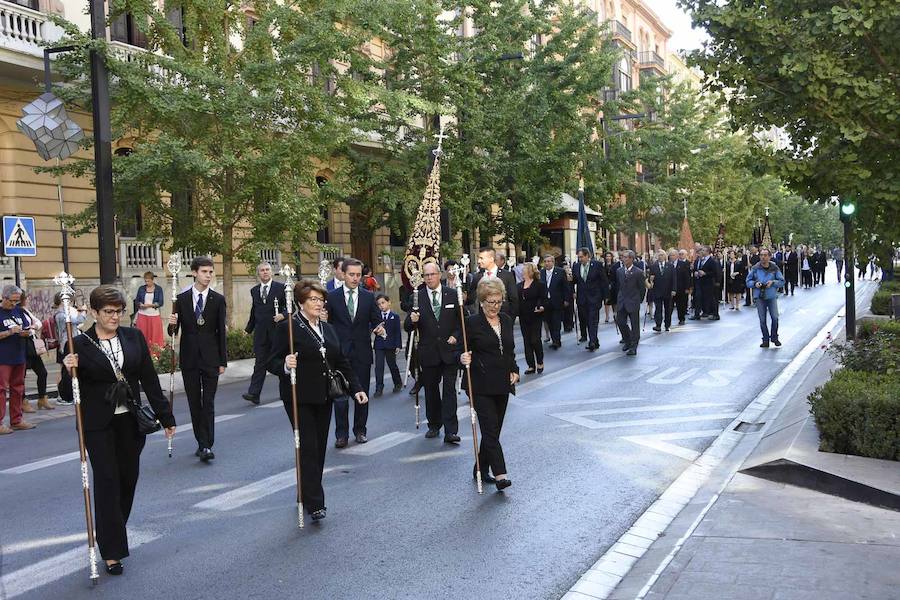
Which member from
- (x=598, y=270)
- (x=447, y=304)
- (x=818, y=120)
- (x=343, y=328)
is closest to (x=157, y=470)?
(x=343, y=328)

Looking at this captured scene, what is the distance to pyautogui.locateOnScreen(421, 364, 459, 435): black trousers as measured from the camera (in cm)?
941

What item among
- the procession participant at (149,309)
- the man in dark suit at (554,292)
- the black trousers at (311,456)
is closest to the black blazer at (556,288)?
the man in dark suit at (554,292)

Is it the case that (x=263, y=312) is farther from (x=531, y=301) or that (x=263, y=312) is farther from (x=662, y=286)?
(x=662, y=286)

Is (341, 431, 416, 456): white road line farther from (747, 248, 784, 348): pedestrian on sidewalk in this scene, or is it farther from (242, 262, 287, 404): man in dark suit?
(747, 248, 784, 348): pedestrian on sidewalk

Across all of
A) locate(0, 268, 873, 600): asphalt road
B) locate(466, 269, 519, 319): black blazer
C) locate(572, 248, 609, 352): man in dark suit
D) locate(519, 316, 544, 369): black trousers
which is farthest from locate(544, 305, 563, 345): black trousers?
locate(0, 268, 873, 600): asphalt road

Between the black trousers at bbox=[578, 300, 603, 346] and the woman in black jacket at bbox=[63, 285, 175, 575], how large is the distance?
1269cm

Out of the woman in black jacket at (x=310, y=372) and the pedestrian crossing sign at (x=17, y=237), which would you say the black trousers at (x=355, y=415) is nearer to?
the woman in black jacket at (x=310, y=372)

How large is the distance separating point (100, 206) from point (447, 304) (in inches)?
301

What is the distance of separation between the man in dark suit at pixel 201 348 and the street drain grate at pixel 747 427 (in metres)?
5.58

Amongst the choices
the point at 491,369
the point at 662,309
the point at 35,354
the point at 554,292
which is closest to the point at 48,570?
the point at 491,369

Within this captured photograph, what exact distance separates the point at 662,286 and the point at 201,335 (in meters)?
14.2

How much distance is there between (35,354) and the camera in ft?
40.5

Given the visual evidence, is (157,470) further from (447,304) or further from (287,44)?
(287,44)

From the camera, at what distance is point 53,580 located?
5.57 meters
